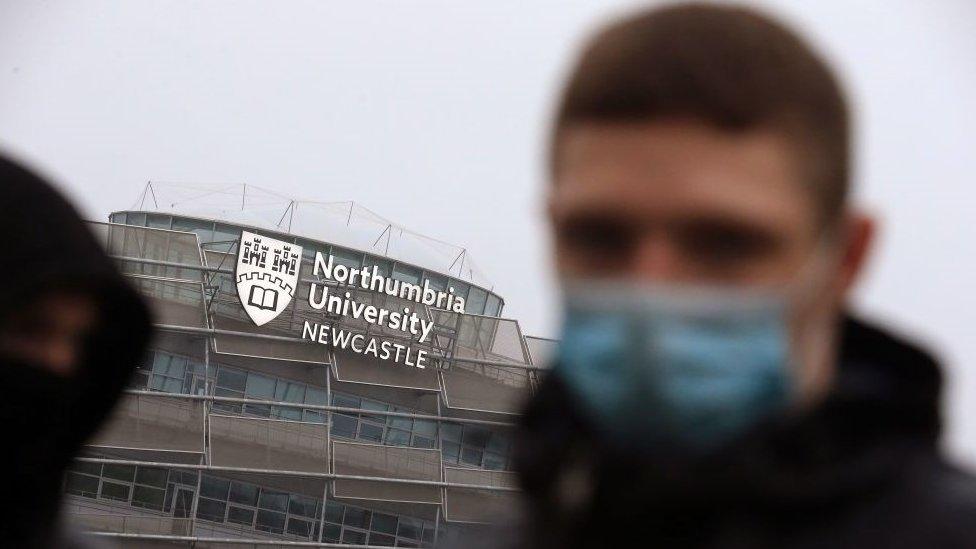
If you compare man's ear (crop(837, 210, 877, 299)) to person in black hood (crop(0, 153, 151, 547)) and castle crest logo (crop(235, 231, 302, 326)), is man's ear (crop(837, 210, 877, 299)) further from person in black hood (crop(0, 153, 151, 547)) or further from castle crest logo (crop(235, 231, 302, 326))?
castle crest logo (crop(235, 231, 302, 326))

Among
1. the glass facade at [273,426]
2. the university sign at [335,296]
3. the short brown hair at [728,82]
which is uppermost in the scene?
the university sign at [335,296]

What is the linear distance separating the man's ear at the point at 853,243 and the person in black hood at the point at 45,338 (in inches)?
58.1

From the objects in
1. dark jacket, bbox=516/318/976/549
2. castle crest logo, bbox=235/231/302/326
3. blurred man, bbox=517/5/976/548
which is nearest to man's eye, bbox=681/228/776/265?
blurred man, bbox=517/5/976/548

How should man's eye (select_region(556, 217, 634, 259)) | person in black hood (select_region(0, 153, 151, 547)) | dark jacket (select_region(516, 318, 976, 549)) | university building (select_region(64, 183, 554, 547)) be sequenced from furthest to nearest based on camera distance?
university building (select_region(64, 183, 554, 547)) < person in black hood (select_region(0, 153, 151, 547)) < man's eye (select_region(556, 217, 634, 259)) < dark jacket (select_region(516, 318, 976, 549))

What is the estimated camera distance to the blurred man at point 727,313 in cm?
98

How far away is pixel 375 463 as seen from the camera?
22.1 meters

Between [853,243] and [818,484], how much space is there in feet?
0.81

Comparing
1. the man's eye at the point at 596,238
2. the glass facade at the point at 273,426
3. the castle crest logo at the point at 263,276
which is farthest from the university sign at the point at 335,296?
the man's eye at the point at 596,238

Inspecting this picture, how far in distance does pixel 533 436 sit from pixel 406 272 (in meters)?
23.7

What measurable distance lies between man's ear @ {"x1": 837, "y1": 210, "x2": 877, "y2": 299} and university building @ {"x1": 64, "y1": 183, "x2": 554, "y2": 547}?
19455 millimetres

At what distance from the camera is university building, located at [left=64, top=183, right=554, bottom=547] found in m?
20.4

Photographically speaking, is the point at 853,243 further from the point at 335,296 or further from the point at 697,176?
the point at 335,296

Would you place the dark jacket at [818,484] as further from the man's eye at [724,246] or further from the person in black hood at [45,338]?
the person in black hood at [45,338]

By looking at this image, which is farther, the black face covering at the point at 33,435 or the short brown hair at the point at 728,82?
the black face covering at the point at 33,435
